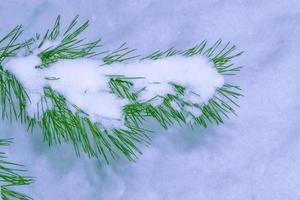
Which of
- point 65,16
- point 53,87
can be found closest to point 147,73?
point 53,87

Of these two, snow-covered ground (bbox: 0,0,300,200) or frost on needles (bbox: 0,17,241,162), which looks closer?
frost on needles (bbox: 0,17,241,162)

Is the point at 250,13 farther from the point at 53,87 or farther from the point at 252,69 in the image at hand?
the point at 53,87

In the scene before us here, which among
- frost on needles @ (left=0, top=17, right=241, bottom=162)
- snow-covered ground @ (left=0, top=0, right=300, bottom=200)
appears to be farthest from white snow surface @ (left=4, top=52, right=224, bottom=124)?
snow-covered ground @ (left=0, top=0, right=300, bottom=200)

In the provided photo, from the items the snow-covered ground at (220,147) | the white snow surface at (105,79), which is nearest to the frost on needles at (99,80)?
the white snow surface at (105,79)

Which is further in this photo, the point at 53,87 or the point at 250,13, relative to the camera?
the point at 250,13

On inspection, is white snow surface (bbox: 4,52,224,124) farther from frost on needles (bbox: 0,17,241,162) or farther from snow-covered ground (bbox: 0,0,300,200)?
snow-covered ground (bbox: 0,0,300,200)

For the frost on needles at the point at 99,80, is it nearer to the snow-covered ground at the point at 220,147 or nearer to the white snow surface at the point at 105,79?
the white snow surface at the point at 105,79
